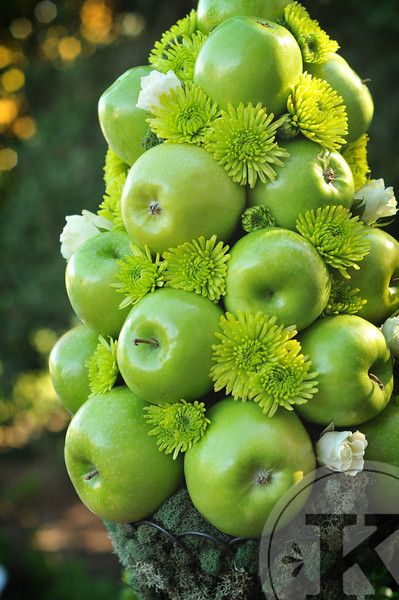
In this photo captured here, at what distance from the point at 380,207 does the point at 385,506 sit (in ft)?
1.62

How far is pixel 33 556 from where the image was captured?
10.00ft

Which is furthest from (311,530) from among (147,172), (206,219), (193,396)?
(147,172)

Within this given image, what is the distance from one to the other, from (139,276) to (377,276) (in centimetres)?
40

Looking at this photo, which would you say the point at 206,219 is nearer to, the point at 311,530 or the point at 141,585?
the point at 311,530

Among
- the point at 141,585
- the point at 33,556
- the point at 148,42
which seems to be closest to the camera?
the point at 141,585

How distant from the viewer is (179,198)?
105 centimetres

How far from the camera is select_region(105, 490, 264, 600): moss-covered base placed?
1.05 m

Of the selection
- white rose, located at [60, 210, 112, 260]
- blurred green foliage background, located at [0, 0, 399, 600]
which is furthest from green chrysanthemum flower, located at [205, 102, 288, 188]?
blurred green foliage background, located at [0, 0, 399, 600]

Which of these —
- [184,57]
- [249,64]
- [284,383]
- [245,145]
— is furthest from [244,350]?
[184,57]

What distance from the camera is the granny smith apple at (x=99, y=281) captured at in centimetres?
116

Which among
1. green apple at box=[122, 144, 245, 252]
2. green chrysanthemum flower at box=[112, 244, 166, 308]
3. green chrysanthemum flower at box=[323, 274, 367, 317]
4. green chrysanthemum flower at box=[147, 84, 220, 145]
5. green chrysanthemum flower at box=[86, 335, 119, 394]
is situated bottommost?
green chrysanthemum flower at box=[86, 335, 119, 394]

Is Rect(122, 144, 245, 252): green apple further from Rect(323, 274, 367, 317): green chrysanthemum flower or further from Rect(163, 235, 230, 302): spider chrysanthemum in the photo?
Rect(323, 274, 367, 317): green chrysanthemum flower

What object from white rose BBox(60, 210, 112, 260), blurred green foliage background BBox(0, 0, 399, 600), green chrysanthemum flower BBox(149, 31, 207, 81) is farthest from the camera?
blurred green foliage background BBox(0, 0, 399, 600)

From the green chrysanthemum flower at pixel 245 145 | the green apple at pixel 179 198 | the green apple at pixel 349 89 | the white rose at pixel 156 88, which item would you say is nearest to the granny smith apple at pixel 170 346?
the green apple at pixel 179 198
